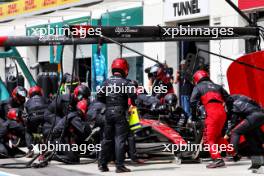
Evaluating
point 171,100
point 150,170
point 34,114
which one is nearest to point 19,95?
point 34,114

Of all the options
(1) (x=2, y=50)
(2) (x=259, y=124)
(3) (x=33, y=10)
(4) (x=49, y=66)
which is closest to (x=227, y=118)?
(2) (x=259, y=124)

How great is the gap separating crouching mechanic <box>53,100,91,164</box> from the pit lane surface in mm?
327

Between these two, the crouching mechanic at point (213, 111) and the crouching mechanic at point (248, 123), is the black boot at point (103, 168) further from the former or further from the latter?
the crouching mechanic at point (248, 123)

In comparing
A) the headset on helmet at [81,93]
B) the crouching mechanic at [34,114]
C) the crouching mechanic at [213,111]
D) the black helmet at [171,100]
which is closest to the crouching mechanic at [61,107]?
the headset on helmet at [81,93]

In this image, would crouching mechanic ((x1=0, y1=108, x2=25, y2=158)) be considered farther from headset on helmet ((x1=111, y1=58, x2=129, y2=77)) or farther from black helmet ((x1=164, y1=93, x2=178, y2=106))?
headset on helmet ((x1=111, y1=58, x2=129, y2=77))

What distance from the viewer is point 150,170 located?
12273mm

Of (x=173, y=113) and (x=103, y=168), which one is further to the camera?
(x=173, y=113)

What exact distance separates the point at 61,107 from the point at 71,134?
2.03 ft

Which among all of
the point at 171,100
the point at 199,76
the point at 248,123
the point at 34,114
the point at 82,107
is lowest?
the point at 248,123

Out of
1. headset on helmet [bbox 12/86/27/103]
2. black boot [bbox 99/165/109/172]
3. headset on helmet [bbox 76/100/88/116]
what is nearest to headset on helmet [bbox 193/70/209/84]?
black boot [bbox 99/165/109/172]

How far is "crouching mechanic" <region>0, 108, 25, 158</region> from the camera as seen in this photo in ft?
49.2

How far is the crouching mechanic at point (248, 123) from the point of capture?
12164 mm

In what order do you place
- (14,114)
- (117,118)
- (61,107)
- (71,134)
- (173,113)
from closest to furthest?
1. (117,118)
2. (71,134)
3. (61,107)
4. (173,113)
5. (14,114)

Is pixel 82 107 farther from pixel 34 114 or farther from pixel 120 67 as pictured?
pixel 120 67
